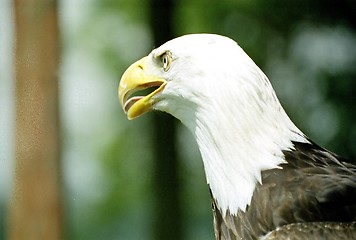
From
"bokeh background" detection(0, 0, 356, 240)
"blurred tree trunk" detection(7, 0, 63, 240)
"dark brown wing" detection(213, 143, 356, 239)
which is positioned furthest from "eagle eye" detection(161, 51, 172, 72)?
"bokeh background" detection(0, 0, 356, 240)

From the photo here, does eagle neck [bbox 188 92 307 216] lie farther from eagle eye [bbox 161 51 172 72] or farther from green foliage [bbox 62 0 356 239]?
green foliage [bbox 62 0 356 239]

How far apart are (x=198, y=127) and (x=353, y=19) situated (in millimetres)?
2921

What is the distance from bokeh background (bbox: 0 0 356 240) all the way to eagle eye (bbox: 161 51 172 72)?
229 centimetres

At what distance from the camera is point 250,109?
1945 millimetres

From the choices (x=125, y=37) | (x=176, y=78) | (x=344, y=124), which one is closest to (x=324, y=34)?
(x=344, y=124)

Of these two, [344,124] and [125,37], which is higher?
[125,37]

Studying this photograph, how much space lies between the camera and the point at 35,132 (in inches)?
125

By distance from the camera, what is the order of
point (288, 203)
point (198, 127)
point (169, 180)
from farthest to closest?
1. point (169, 180)
2. point (198, 127)
3. point (288, 203)

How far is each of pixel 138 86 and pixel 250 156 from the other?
43 centimetres

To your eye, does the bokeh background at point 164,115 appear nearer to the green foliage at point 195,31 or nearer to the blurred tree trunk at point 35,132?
the green foliage at point 195,31

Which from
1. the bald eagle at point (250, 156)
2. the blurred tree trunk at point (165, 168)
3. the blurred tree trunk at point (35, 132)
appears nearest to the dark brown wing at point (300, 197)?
the bald eagle at point (250, 156)

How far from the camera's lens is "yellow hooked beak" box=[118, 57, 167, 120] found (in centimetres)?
217

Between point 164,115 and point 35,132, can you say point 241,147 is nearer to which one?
point 35,132

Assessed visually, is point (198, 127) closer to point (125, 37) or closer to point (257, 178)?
point (257, 178)
